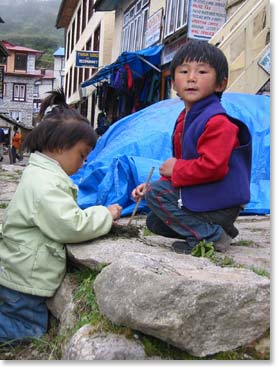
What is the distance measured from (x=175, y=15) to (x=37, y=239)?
927 cm

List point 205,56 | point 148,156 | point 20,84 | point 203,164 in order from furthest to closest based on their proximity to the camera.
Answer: point 20,84 < point 148,156 < point 205,56 < point 203,164

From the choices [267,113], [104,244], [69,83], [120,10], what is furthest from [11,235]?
[69,83]

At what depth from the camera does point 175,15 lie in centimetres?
1077

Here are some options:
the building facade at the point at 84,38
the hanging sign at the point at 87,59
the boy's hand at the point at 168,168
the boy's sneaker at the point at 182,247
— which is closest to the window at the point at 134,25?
the hanging sign at the point at 87,59

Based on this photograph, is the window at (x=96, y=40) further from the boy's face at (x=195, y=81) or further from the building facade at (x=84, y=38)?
the boy's face at (x=195, y=81)

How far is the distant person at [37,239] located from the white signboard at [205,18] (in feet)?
21.9

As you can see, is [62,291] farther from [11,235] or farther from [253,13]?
[253,13]

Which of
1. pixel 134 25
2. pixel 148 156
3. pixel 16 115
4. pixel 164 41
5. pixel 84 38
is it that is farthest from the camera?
pixel 16 115

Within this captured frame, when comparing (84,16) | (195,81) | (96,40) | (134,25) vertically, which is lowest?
(195,81)

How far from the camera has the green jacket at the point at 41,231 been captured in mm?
2434

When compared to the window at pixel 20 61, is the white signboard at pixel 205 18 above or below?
below

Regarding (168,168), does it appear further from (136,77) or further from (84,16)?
(84,16)

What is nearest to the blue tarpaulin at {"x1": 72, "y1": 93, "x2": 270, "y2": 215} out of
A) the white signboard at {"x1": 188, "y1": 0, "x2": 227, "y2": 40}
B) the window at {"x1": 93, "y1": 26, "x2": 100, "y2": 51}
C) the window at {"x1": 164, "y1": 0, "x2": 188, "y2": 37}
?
the white signboard at {"x1": 188, "y1": 0, "x2": 227, "y2": 40}

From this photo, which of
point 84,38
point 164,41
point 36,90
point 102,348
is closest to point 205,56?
point 102,348
